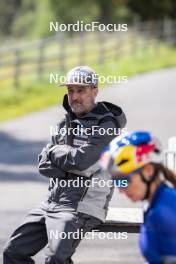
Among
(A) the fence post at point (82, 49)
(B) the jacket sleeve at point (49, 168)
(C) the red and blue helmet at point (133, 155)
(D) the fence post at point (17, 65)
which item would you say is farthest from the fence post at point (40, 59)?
(C) the red and blue helmet at point (133, 155)

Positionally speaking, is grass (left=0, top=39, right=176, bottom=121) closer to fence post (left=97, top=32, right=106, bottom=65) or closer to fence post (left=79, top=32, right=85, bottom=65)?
fence post (left=97, top=32, right=106, bottom=65)

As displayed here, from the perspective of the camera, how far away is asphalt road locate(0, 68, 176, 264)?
28.5 ft

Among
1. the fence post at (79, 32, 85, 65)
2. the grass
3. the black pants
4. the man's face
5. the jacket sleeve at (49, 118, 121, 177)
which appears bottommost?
the black pants

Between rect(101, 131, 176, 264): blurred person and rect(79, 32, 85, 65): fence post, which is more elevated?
rect(79, 32, 85, 65): fence post

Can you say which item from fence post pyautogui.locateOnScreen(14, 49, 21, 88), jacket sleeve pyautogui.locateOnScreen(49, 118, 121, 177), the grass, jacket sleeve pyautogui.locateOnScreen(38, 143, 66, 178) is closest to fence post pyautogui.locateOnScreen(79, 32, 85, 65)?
the grass

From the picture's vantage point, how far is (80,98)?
21.0 ft

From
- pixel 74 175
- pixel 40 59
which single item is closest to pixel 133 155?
pixel 74 175

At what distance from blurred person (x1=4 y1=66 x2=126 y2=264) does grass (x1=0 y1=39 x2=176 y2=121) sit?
43.2 ft

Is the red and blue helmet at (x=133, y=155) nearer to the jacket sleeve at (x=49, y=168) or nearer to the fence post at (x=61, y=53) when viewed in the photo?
the jacket sleeve at (x=49, y=168)

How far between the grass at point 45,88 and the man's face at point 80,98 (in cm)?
1324

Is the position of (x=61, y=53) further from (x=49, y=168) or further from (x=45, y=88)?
(x=49, y=168)

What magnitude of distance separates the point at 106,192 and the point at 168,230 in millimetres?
2027

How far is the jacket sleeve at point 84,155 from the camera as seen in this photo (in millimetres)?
6391

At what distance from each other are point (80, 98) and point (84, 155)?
1.21ft
